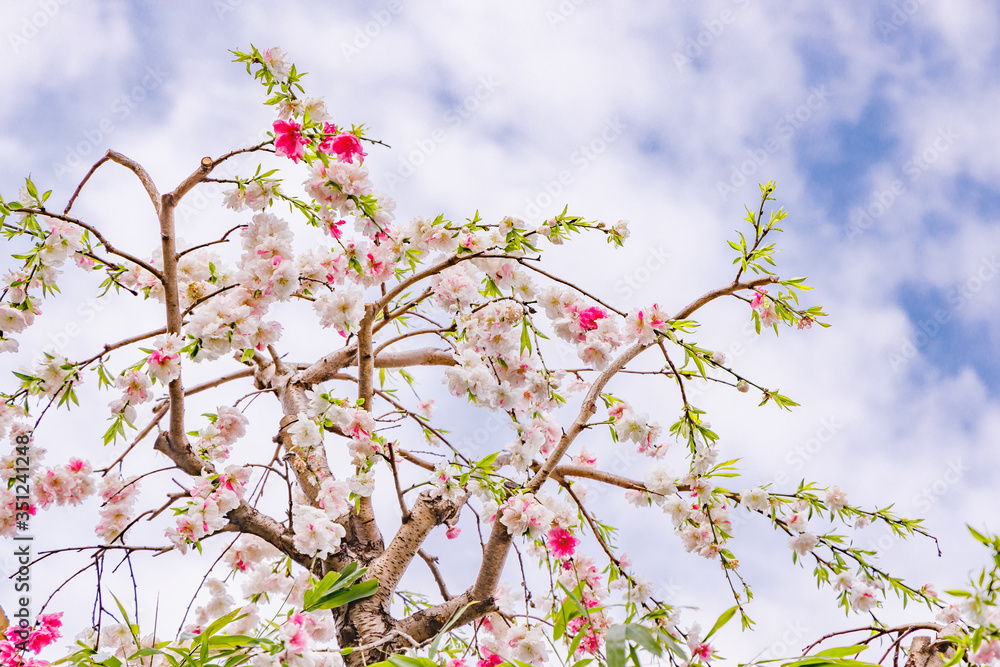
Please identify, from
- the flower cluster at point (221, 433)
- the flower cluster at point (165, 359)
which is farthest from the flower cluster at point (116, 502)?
the flower cluster at point (165, 359)

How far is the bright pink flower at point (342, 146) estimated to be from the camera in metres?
2.08

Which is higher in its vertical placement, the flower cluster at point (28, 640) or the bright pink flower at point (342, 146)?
the bright pink flower at point (342, 146)

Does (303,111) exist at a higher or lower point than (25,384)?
higher

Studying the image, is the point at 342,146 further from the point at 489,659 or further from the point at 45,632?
the point at 45,632

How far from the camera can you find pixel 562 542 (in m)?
2.35

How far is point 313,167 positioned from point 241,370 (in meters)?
1.51

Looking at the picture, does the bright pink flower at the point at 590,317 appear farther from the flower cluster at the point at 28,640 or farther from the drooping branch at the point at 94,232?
the flower cluster at the point at 28,640

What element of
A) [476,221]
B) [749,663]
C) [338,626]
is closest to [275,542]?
[338,626]

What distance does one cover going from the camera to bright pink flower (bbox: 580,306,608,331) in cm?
225

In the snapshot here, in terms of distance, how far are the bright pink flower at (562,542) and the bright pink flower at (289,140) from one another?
1384mm

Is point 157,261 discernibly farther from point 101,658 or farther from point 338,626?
point 101,658

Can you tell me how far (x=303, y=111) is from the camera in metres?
2.13

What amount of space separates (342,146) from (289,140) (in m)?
0.15

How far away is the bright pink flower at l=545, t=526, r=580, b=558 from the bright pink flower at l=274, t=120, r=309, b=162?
1.38 meters
